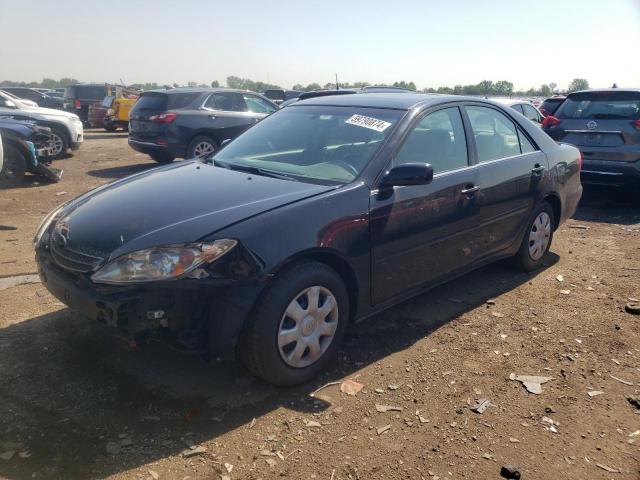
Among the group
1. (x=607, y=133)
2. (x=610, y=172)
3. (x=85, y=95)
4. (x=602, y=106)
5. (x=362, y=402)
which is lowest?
(x=362, y=402)

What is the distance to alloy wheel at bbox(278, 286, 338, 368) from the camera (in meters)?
3.12

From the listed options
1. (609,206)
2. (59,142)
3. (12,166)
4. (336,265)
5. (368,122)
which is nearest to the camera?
(336,265)

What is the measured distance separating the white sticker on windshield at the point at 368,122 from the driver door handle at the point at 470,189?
825mm

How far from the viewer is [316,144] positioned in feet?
13.3

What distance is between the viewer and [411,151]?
3881 mm

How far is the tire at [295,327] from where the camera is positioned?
2977 mm

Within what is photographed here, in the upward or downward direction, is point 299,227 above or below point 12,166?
above

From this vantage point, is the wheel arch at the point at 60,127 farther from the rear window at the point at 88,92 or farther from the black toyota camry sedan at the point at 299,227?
the rear window at the point at 88,92

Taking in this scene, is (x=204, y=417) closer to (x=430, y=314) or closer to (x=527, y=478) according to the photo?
(x=527, y=478)

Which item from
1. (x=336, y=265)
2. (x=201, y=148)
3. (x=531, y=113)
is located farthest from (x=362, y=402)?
(x=531, y=113)

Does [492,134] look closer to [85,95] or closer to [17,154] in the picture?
[17,154]

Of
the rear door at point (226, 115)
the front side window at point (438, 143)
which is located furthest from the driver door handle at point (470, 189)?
the rear door at point (226, 115)

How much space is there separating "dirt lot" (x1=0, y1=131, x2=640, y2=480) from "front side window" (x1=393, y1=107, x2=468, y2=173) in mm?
1225

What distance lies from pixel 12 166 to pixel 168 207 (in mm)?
7381
